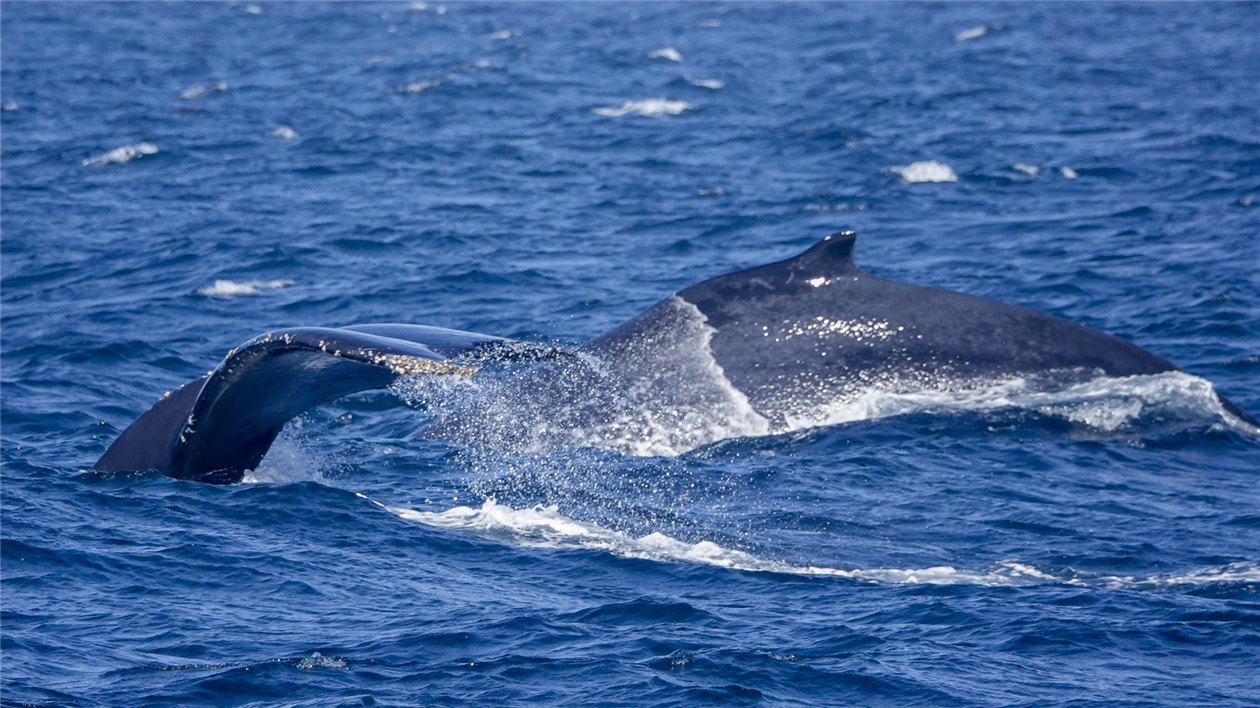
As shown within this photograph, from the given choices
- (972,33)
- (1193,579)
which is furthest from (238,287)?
(972,33)

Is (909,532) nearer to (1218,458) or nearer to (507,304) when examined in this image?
(1218,458)

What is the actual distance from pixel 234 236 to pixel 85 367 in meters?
6.90

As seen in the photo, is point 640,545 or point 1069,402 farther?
point 1069,402

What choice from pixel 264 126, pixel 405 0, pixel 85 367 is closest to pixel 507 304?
pixel 85 367

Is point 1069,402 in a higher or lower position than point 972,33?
higher

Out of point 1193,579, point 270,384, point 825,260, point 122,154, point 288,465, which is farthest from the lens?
point 122,154

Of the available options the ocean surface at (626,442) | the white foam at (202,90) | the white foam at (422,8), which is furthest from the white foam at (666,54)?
the white foam at (422,8)

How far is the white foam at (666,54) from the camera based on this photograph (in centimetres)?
4469

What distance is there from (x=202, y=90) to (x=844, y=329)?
91.7 ft

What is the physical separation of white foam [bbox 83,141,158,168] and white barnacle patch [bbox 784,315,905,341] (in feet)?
62.3

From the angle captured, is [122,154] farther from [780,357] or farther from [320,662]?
[320,662]

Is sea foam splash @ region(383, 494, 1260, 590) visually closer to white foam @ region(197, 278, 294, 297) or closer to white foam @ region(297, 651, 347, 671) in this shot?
white foam @ region(297, 651, 347, 671)

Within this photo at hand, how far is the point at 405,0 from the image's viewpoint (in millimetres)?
66000

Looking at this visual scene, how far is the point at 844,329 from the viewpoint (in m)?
12.7
